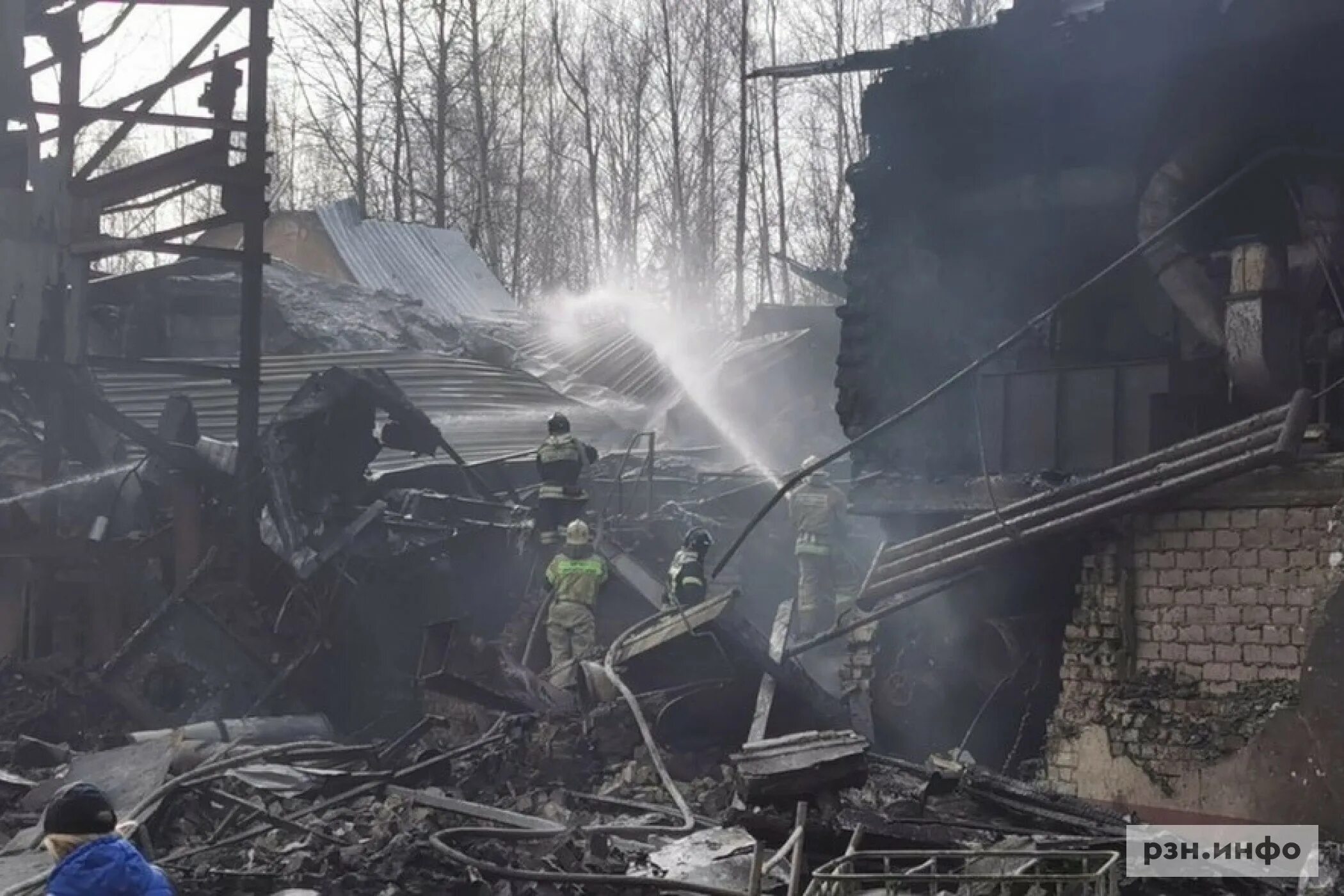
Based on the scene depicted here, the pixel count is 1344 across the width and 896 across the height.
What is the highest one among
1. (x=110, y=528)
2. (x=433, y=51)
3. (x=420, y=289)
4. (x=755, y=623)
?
(x=433, y=51)

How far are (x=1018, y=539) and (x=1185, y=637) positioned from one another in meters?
1.30

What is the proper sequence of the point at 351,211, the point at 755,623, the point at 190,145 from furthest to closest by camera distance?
1. the point at 351,211
2. the point at 755,623
3. the point at 190,145

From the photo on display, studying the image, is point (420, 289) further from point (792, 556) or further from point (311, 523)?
point (311, 523)

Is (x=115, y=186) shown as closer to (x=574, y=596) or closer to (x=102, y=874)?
(x=574, y=596)

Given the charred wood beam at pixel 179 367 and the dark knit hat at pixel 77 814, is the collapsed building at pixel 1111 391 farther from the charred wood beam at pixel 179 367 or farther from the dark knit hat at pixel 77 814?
the dark knit hat at pixel 77 814

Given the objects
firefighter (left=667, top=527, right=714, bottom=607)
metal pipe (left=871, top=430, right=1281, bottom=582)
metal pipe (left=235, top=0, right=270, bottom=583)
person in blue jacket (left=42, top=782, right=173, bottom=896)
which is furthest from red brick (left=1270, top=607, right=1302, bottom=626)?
metal pipe (left=235, top=0, right=270, bottom=583)

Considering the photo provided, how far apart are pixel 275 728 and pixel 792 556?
6872 millimetres

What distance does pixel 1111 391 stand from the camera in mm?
12633

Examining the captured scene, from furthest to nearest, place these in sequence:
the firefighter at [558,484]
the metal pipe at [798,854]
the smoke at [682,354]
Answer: the smoke at [682,354]
the firefighter at [558,484]
the metal pipe at [798,854]

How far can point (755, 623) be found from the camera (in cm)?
1641

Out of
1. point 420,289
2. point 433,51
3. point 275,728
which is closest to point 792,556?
point 275,728

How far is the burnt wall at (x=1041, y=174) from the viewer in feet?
38.7

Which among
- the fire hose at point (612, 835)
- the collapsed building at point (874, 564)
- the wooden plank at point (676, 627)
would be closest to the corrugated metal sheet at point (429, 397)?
the collapsed building at point (874, 564)

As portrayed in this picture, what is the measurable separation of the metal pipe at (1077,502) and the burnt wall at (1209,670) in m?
0.32
